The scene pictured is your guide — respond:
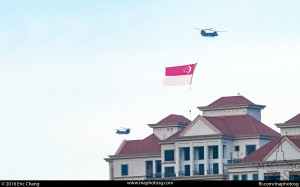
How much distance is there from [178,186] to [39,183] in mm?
2909

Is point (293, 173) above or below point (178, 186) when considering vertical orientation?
above

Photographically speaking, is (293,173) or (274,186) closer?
(274,186)

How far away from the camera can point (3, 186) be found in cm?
3033

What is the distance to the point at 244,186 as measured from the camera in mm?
30219

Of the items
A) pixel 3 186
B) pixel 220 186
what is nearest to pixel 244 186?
pixel 220 186

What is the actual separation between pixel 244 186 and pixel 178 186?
1.37 m

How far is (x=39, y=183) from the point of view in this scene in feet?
99.9

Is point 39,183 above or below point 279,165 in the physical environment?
below

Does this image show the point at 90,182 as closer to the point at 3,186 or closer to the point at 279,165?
the point at 3,186

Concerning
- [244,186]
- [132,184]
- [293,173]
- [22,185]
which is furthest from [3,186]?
[293,173]

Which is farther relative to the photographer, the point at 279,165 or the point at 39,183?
the point at 279,165

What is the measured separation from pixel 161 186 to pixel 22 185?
2.88 m

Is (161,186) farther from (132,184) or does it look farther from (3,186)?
(3,186)

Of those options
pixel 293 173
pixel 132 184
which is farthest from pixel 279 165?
pixel 132 184
